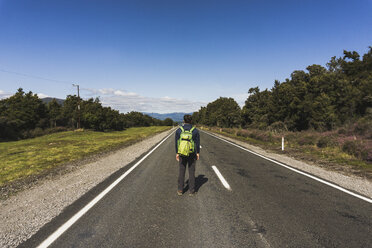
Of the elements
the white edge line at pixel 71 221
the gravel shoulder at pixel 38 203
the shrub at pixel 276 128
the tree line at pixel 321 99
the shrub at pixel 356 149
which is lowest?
the gravel shoulder at pixel 38 203

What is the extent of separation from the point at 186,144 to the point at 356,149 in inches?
401

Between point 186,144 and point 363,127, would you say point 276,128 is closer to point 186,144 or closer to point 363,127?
point 363,127

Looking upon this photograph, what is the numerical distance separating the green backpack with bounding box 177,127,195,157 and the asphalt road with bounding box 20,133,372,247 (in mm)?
1066

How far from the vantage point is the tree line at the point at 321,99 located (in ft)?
74.5

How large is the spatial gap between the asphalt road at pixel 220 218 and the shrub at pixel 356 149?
5.94 meters

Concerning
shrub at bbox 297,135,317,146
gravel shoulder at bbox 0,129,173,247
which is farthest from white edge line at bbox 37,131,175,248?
shrub at bbox 297,135,317,146

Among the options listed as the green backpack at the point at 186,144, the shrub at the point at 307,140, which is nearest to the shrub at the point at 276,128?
the shrub at the point at 307,140

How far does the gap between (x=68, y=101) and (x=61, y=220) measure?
2972 inches

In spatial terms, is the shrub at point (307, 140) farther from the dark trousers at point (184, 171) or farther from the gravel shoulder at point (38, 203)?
the gravel shoulder at point (38, 203)

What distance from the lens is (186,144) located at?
4.45m

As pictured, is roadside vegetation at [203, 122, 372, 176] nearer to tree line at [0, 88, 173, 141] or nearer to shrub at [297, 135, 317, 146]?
shrub at [297, 135, 317, 146]

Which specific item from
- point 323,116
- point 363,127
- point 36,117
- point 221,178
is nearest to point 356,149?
point 363,127

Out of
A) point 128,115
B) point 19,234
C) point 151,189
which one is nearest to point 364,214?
point 151,189

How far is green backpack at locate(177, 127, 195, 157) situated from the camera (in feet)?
14.5
